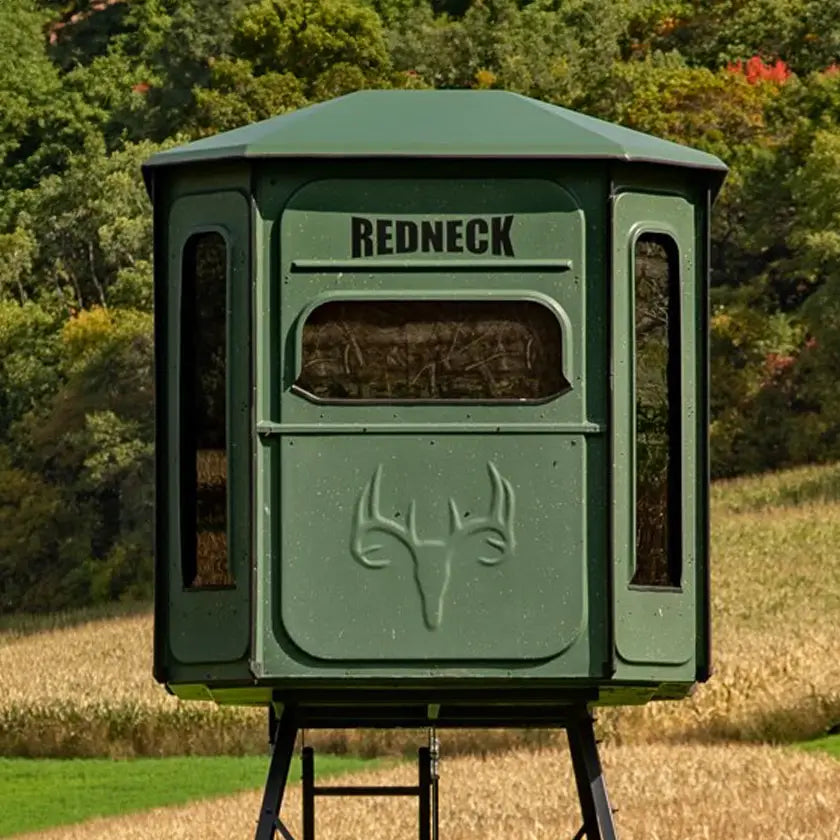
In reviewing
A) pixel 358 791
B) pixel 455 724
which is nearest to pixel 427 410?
pixel 455 724

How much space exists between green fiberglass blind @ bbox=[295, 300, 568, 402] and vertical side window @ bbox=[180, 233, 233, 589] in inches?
16.0

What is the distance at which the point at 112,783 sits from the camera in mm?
36406

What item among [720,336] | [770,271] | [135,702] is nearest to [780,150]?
[770,271]

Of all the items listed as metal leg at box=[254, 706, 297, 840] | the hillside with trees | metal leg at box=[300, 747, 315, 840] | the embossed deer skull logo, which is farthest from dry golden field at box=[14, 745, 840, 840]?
the hillside with trees

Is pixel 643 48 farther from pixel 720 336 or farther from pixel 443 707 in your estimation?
pixel 443 707

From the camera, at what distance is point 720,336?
7219cm

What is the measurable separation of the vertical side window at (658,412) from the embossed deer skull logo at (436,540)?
23.4 inches

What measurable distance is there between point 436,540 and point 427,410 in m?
0.50

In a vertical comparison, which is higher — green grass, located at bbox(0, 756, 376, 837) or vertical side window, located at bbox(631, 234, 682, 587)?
vertical side window, located at bbox(631, 234, 682, 587)

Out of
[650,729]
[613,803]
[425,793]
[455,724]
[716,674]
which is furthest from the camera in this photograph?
[716,674]

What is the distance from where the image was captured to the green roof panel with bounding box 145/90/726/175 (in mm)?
10508

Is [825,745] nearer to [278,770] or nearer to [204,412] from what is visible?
[278,770]

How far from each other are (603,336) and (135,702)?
110 ft

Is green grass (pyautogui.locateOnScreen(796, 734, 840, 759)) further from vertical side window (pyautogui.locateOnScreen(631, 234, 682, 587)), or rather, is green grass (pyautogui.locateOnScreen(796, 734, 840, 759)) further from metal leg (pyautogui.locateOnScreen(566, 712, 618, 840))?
vertical side window (pyautogui.locateOnScreen(631, 234, 682, 587))
